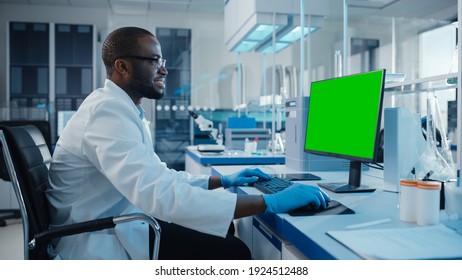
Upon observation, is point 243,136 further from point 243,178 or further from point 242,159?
point 243,178

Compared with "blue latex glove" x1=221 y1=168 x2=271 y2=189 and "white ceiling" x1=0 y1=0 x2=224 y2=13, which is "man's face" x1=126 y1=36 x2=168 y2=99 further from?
"white ceiling" x1=0 y1=0 x2=224 y2=13

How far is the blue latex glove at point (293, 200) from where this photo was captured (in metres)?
1.03

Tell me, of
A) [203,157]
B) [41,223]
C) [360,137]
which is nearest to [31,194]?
[41,223]

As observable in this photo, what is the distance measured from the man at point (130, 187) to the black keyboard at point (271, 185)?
4cm

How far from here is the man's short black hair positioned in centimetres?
130

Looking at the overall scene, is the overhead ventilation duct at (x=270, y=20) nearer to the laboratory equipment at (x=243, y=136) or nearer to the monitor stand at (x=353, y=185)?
the laboratory equipment at (x=243, y=136)

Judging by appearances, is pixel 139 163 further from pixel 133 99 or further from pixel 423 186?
pixel 423 186

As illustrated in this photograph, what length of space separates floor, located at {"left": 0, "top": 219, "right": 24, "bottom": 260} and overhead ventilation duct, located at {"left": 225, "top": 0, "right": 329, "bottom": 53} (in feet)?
7.16

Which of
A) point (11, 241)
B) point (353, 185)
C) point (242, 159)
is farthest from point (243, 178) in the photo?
point (11, 241)

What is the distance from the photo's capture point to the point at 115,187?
3.84 feet

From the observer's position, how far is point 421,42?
18.1 feet

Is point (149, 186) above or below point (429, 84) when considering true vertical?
below

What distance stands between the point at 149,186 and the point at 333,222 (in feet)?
1.46

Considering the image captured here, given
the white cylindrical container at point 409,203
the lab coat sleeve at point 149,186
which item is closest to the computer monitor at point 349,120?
the white cylindrical container at point 409,203
